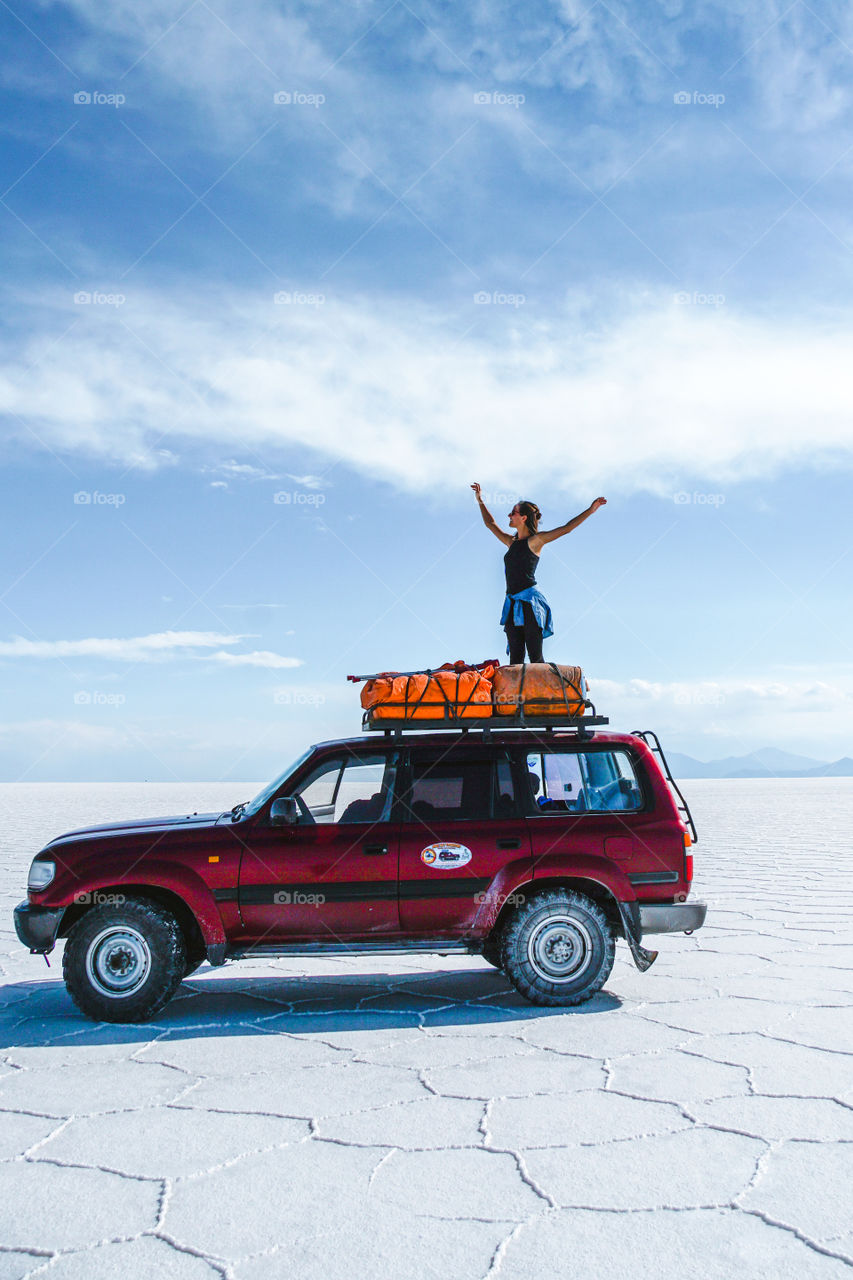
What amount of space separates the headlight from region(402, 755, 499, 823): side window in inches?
89.6

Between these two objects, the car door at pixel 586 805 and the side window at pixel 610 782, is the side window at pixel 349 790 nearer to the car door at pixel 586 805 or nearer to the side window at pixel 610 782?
the car door at pixel 586 805

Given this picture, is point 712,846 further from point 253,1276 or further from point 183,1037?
point 253,1276

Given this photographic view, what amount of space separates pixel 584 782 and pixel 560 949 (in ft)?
3.66

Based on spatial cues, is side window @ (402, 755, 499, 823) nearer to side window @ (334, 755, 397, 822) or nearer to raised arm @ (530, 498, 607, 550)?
side window @ (334, 755, 397, 822)

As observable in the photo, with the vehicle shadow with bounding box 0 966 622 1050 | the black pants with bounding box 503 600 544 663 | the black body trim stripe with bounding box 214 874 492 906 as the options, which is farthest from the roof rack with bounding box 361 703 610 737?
the vehicle shadow with bounding box 0 966 622 1050

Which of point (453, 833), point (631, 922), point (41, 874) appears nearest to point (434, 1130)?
point (453, 833)

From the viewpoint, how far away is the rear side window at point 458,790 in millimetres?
6652

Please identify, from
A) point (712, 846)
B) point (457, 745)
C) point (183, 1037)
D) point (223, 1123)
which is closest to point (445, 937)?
point (457, 745)

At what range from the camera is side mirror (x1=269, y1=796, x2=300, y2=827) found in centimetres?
627

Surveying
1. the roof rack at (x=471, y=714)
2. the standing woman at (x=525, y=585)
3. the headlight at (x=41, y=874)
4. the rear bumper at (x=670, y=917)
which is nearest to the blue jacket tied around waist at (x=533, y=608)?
the standing woman at (x=525, y=585)

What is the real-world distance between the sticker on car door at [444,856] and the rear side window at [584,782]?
0.63m

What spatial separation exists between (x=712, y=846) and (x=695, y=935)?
371 inches

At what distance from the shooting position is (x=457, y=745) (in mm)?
6777

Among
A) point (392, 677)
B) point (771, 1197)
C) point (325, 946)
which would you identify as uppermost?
point (392, 677)
